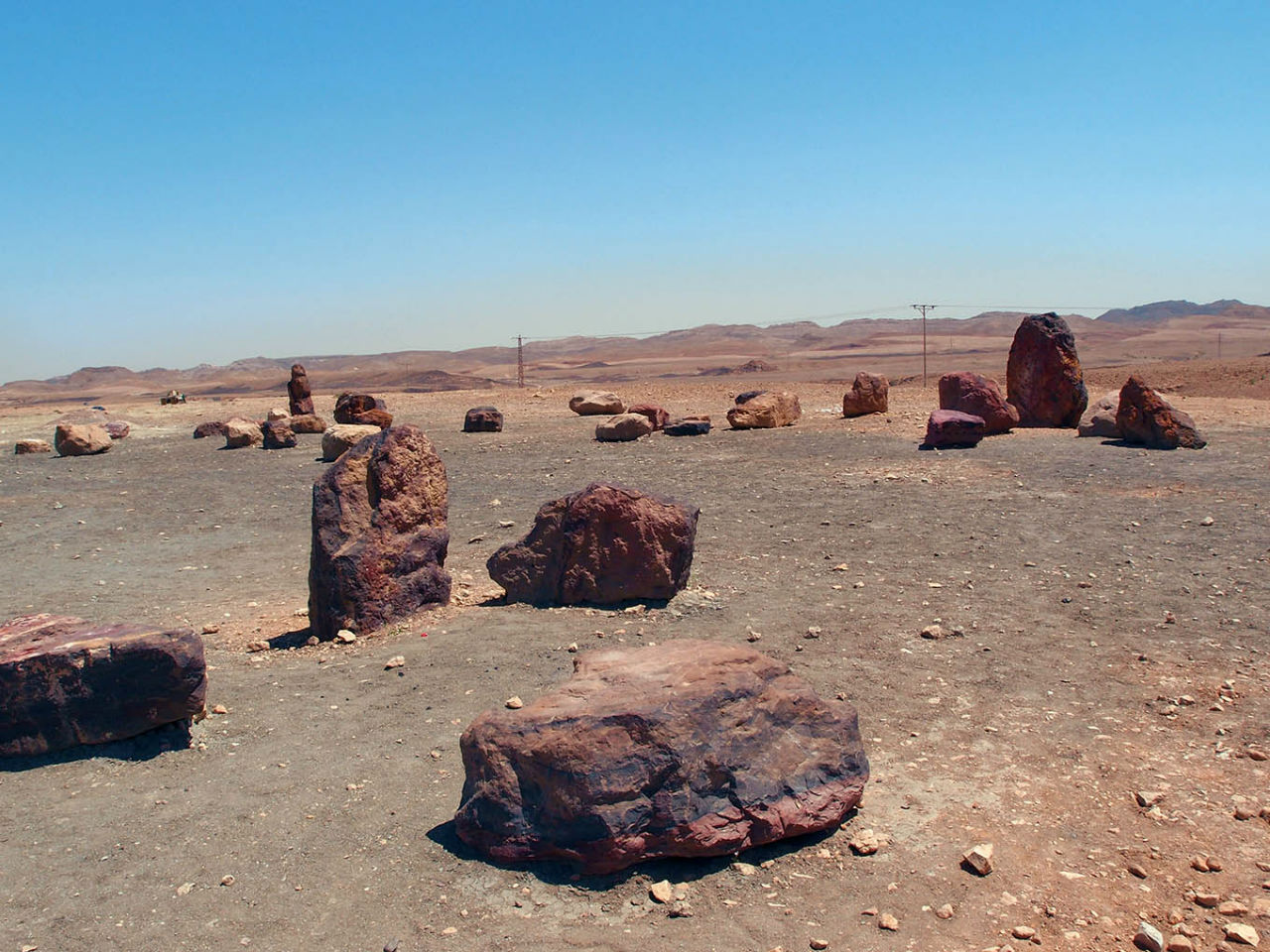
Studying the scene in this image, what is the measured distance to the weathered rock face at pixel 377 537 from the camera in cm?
784

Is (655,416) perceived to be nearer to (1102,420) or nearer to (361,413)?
(361,413)

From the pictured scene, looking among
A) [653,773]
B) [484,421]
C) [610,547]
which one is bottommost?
[653,773]

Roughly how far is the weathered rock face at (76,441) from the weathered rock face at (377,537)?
15.8m

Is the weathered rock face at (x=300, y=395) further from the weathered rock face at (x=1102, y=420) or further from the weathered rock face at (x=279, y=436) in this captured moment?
the weathered rock face at (x=1102, y=420)

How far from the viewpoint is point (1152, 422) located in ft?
51.1

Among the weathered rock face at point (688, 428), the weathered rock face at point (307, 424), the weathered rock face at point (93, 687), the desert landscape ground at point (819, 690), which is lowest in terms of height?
the desert landscape ground at point (819, 690)

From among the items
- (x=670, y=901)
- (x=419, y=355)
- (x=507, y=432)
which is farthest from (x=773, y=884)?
(x=419, y=355)

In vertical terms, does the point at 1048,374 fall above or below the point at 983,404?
above

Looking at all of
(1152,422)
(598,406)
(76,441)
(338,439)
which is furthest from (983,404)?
(76,441)

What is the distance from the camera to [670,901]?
13.8ft

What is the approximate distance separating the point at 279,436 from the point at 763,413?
9477mm

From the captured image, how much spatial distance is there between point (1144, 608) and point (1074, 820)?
11.7 feet

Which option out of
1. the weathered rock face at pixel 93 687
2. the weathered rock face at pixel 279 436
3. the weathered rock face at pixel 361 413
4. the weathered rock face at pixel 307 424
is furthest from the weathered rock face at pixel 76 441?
the weathered rock face at pixel 93 687

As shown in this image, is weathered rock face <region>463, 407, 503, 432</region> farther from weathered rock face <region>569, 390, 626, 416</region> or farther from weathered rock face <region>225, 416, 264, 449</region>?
weathered rock face <region>225, 416, 264, 449</region>
